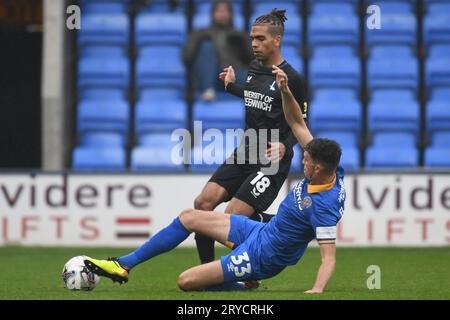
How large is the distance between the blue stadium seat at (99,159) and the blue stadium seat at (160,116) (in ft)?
1.80

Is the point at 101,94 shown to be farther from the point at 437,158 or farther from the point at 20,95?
the point at 437,158

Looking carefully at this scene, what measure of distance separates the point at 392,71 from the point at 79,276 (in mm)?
8292

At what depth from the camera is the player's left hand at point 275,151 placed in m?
8.70

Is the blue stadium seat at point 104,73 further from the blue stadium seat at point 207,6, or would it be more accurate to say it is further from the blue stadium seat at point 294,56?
the blue stadium seat at point 294,56

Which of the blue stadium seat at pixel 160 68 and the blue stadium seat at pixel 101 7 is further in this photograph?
the blue stadium seat at pixel 101 7

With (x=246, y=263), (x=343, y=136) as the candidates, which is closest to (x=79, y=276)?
(x=246, y=263)

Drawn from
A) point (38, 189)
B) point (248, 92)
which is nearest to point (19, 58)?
point (38, 189)

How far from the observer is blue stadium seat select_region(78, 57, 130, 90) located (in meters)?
15.6

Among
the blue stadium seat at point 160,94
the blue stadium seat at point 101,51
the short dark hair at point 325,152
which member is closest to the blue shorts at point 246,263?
the short dark hair at point 325,152

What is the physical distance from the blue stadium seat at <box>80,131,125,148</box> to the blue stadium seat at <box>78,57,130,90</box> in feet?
2.54

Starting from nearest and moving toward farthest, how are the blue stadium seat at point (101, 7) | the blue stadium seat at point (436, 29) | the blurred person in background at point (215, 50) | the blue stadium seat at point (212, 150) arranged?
the blue stadium seat at point (212, 150) → the blurred person in background at point (215, 50) → the blue stadium seat at point (436, 29) → the blue stadium seat at point (101, 7)

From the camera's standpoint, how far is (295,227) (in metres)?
7.84

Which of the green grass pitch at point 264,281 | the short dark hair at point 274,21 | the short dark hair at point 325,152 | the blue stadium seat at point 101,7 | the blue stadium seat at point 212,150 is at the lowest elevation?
the green grass pitch at point 264,281
